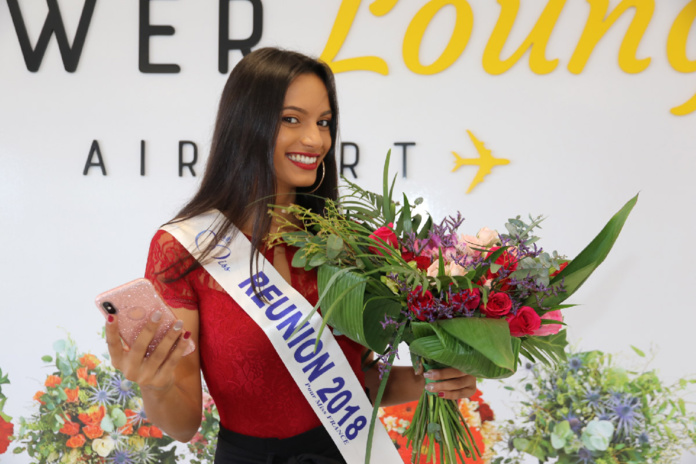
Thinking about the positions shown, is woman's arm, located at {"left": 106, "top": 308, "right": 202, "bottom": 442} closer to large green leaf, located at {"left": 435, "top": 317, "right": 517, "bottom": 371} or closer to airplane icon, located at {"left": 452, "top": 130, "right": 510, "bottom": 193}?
large green leaf, located at {"left": 435, "top": 317, "right": 517, "bottom": 371}

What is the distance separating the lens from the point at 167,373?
106cm

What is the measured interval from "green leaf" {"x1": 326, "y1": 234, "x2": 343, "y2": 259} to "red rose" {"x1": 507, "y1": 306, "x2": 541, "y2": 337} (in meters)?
0.30

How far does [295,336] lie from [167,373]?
351 mm

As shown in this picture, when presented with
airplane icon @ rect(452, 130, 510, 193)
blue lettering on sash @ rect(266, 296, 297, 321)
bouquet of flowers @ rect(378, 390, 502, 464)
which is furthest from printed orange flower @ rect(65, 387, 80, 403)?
airplane icon @ rect(452, 130, 510, 193)

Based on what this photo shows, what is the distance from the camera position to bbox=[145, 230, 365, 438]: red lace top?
129cm

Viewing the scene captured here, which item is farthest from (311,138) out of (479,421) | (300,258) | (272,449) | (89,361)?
(89,361)

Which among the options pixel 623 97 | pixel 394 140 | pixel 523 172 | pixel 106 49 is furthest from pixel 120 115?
pixel 623 97

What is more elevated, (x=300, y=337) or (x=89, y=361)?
(x=300, y=337)

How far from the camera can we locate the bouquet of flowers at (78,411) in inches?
103

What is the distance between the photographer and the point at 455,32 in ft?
8.33

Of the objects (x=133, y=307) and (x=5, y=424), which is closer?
(x=133, y=307)

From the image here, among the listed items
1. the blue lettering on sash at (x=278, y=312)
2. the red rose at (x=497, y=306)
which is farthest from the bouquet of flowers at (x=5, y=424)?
the red rose at (x=497, y=306)

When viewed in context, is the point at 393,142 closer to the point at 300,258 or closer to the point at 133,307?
the point at 300,258

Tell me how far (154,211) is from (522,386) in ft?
5.18
